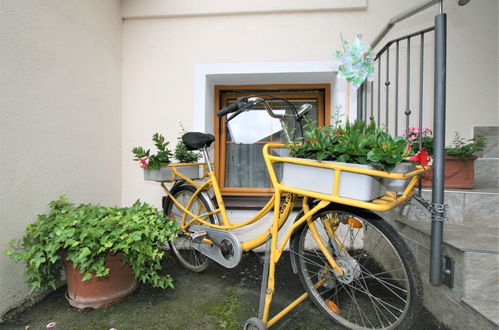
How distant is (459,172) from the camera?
1.63 m

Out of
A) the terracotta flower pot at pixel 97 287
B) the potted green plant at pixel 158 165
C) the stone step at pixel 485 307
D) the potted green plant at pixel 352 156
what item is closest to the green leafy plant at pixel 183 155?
the potted green plant at pixel 158 165

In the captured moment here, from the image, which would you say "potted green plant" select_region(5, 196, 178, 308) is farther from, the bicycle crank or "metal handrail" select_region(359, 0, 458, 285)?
"metal handrail" select_region(359, 0, 458, 285)

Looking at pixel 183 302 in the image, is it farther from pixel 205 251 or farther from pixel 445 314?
pixel 445 314

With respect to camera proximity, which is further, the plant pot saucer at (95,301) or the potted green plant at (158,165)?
the potted green plant at (158,165)

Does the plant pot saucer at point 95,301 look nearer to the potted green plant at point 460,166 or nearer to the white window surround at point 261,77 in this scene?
the white window surround at point 261,77

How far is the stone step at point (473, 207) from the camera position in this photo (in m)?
1.44

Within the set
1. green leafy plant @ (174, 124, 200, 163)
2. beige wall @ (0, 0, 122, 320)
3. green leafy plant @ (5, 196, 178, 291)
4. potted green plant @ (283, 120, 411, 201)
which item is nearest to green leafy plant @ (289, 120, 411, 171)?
potted green plant @ (283, 120, 411, 201)

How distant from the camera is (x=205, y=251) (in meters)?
1.68

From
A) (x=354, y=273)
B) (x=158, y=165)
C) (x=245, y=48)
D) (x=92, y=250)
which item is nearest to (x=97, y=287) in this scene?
(x=92, y=250)

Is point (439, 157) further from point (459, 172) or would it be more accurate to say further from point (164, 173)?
point (164, 173)

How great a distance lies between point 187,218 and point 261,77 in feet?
4.76

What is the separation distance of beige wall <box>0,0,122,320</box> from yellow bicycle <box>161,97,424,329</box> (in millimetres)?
746

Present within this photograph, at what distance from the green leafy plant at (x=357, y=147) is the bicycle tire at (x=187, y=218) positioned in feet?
3.22

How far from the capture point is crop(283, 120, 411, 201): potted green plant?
89 centimetres
